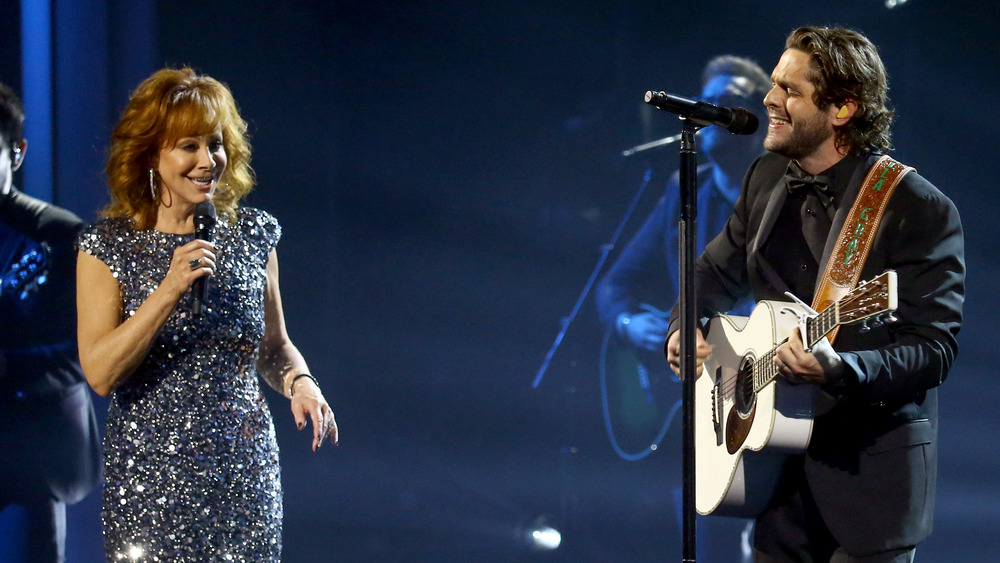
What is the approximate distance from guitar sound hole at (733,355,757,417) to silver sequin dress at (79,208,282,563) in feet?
3.98

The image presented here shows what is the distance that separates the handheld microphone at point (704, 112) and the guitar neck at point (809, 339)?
46cm

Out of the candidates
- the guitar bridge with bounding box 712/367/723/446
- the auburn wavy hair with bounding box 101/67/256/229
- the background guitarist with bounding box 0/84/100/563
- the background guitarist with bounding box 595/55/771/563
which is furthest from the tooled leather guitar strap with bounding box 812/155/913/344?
the background guitarist with bounding box 0/84/100/563

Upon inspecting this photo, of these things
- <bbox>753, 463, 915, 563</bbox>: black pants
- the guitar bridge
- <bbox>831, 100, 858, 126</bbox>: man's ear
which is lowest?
<bbox>753, 463, 915, 563</bbox>: black pants

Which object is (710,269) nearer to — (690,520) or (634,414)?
(690,520)

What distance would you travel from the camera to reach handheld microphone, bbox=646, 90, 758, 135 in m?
2.00

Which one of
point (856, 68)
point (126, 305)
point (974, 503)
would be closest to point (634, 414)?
point (974, 503)

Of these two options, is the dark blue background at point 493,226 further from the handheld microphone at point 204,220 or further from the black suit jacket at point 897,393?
the black suit jacket at point 897,393

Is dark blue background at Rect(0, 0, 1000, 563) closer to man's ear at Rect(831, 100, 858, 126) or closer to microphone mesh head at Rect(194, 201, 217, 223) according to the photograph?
microphone mesh head at Rect(194, 201, 217, 223)

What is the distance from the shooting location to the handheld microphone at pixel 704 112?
200 centimetres

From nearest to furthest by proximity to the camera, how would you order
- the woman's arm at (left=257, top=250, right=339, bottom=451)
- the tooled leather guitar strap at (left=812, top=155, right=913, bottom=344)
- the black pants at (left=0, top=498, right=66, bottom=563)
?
the tooled leather guitar strap at (left=812, top=155, right=913, bottom=344), the woman's arm at (left=257, top=250, right=339, bottom=451), the black pants at (left=0, top=498, right=66, bottom=563)

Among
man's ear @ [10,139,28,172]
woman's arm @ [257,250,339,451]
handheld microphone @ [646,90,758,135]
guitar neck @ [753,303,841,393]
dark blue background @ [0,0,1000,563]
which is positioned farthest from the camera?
dark blue background @ [0,0,1000,563]

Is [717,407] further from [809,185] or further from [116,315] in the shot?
[116,315]

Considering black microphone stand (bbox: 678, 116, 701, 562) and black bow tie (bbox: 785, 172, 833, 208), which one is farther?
black bow tie (bbox: 785, 172, 833, 208)

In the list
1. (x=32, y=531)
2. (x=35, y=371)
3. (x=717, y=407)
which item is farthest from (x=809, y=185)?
(x=32, y=531)
